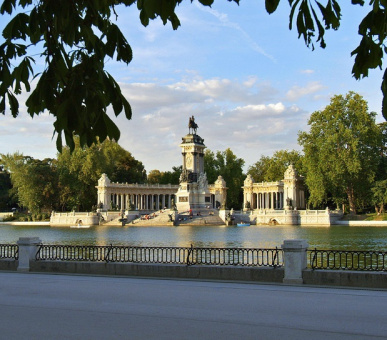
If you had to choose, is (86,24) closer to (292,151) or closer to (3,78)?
(3,78)

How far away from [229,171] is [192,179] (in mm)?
19642

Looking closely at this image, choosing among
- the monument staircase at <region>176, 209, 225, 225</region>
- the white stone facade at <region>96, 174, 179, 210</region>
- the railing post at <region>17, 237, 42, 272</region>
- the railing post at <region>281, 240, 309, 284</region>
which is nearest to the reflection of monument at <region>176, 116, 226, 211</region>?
the monument staircase at <region>176, 209, 225, 225</region>

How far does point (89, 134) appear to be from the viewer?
4504 mm

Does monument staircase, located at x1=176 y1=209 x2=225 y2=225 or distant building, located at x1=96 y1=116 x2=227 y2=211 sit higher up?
distant building, located at x1=96 y1=116 x2=227 y2=211

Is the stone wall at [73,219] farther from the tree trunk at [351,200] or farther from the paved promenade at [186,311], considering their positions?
the paved promenade at [186,311]

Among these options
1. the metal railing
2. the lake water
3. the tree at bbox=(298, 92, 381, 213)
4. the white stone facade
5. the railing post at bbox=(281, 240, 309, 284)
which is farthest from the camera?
the white stone facade

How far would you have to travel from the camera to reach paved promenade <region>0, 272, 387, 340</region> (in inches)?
357

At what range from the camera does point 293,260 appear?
15.2 metres

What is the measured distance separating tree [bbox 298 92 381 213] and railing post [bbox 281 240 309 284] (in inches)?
2355

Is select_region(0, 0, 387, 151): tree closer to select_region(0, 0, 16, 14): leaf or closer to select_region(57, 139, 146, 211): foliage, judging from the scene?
select_region(0, 0, 16, 14): leaf

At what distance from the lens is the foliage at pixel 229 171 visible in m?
112

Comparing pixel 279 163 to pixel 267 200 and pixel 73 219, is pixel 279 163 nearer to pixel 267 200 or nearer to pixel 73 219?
pixel 267 200

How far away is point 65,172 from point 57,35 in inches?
3787

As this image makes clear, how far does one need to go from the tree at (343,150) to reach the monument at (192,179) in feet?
70.6
